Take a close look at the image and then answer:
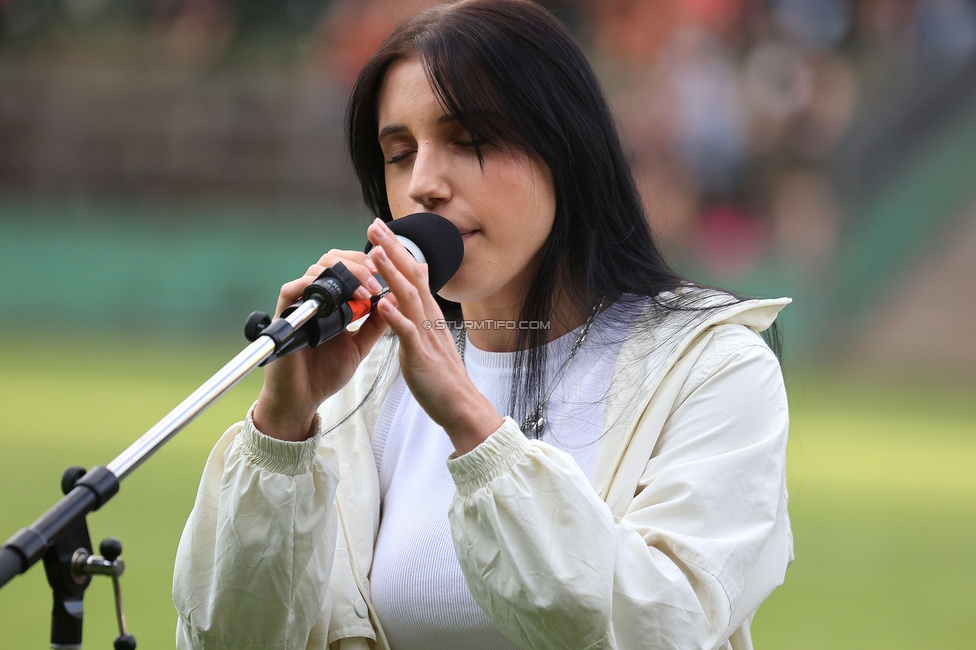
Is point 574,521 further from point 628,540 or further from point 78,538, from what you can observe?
point 78,538

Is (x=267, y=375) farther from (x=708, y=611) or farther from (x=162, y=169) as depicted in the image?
(x=162, y=169)

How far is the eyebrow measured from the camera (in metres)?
1.48

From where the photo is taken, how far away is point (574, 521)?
116 centimetres

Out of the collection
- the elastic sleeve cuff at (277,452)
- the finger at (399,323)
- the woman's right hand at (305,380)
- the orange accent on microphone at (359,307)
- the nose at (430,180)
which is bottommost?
the elastic sleeve cuff at (277,452)

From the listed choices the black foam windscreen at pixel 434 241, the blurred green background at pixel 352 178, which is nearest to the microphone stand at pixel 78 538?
the black foam windscreen at pixel 434 241

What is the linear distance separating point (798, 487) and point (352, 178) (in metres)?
4.36

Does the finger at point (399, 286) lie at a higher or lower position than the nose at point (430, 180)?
Answer: lower

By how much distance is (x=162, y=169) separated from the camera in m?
8.84

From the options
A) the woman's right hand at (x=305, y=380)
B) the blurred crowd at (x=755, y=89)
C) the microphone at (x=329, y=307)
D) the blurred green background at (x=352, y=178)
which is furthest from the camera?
the blurred crowd at (x=755, y=89)

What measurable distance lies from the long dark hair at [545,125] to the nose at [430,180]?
62 mm

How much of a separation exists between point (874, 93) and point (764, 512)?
7.67 metres

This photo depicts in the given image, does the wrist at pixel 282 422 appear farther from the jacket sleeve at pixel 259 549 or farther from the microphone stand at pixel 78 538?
the microphone stand at pixel 78 538

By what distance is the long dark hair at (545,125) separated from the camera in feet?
4.92

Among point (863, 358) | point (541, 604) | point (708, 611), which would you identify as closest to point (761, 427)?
point (708, 611)
